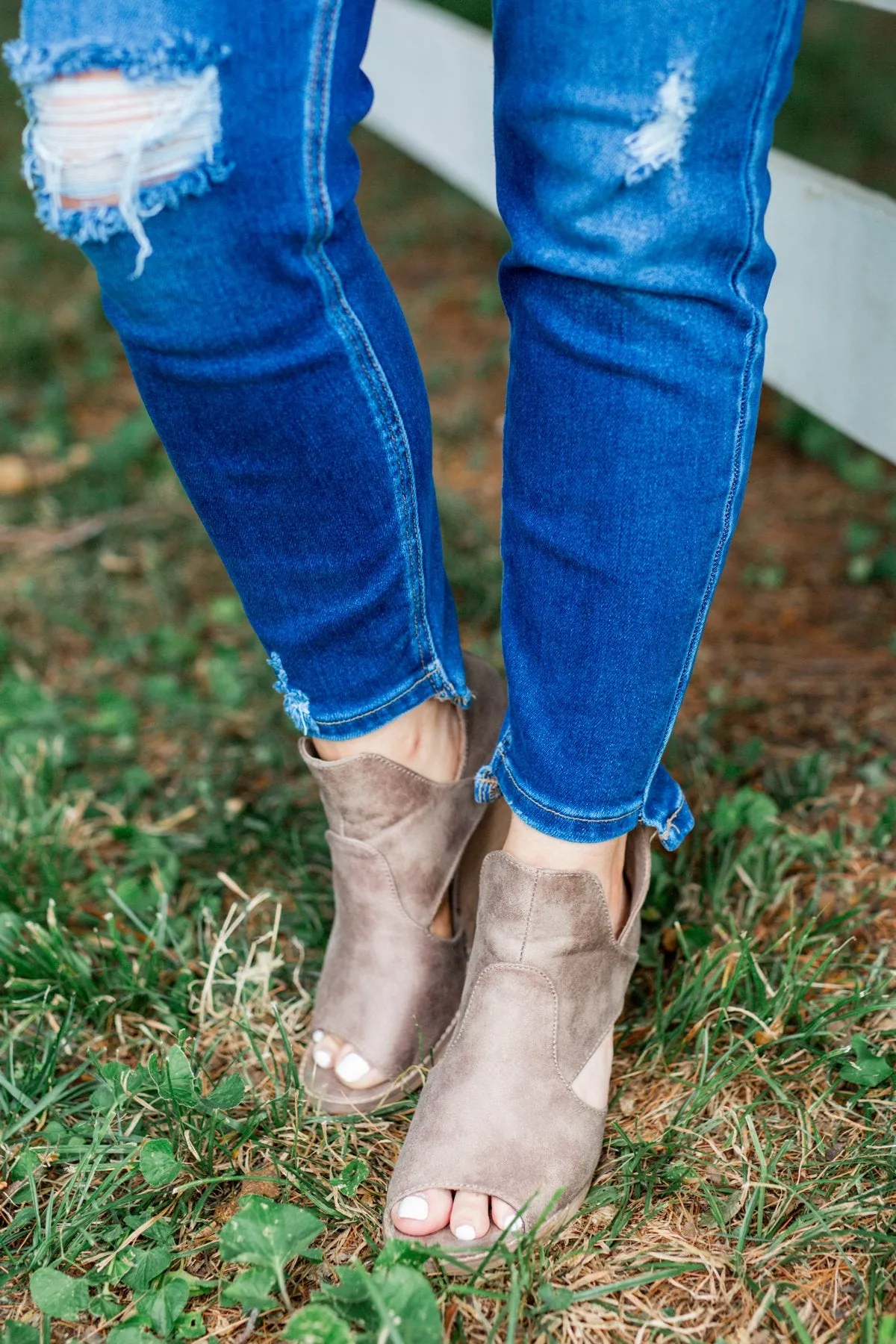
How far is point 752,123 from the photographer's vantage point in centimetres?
77

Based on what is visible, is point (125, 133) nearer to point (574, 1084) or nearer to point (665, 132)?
point (665, 132)

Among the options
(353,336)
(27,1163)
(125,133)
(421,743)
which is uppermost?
(125,133)

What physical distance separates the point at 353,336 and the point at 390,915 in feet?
1.72

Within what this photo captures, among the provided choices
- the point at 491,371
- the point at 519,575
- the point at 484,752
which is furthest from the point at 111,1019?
the point at 491,371

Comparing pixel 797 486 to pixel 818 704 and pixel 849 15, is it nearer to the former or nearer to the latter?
pixel 818 704

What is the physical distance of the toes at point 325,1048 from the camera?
42.9 inches

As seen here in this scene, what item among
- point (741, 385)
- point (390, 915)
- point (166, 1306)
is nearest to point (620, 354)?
point (741, 385)

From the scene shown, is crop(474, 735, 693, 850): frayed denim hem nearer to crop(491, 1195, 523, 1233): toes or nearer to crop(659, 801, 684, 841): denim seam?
crop(659, 801, 684, 841): denim seam

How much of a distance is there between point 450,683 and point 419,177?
9.30 feet

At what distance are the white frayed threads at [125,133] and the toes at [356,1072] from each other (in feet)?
2.28

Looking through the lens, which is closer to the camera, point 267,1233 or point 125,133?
point 125,133

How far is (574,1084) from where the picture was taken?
1000 millimetres

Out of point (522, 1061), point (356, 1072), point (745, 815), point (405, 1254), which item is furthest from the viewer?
point (745, 815)

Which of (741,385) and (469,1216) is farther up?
(741,385)
